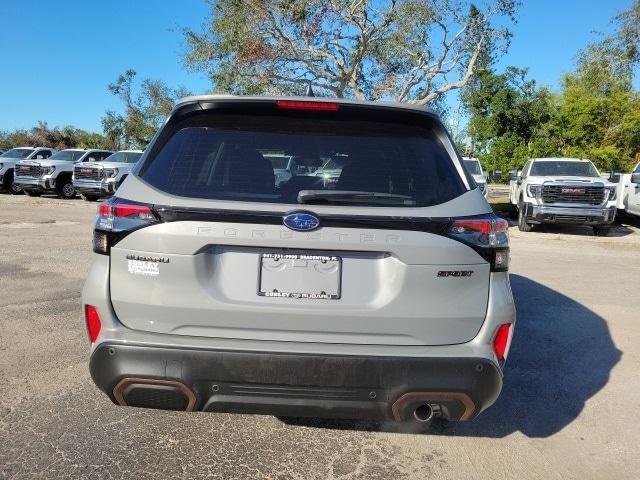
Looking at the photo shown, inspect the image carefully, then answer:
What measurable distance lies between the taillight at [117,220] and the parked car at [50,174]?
21.9 metres

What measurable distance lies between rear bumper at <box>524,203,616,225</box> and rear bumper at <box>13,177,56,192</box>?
59.9ft

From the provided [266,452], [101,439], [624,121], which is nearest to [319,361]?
[266,452]

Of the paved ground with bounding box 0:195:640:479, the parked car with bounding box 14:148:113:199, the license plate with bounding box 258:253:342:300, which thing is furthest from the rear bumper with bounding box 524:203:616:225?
the parked car with bounding box 14:148:113:199

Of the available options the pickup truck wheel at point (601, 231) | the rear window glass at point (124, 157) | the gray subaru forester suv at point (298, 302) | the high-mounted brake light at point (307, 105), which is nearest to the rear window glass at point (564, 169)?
the pickup truck wheel at point (601, 231)

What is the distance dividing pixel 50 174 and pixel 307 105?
890 inches

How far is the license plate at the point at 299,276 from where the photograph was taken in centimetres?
254

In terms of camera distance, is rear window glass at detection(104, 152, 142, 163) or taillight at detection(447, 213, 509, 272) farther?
rear window glass at detection(104, 152, 142, 163)

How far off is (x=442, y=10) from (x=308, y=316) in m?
22.4

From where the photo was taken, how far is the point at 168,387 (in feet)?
8.38

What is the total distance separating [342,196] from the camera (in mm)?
2590

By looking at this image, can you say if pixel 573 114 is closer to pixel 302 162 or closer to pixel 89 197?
pixel 89 197

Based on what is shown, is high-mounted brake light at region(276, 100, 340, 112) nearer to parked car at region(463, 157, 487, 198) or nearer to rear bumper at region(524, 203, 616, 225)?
rear bumper at region(524, 203, 616, 225)

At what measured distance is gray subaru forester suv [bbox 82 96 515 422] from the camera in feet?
8.23

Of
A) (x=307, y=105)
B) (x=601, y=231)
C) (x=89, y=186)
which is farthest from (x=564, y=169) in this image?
(x=89, y=186)
